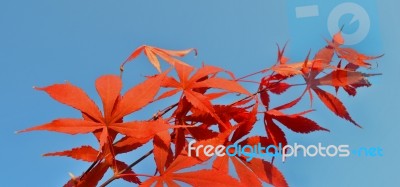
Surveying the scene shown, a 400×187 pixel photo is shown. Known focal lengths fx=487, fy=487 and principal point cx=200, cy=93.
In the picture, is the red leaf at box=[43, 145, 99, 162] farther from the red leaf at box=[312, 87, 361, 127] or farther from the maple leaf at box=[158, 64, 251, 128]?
the red leaf at box=[312, 87, 361, 127]

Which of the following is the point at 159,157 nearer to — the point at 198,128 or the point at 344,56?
A: the point at 198,128

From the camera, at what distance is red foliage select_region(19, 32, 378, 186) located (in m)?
0.33

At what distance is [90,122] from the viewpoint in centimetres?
33

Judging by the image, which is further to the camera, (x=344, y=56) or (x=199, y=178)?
(x=344, y=56)

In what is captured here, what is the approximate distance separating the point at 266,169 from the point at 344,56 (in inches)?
5.7

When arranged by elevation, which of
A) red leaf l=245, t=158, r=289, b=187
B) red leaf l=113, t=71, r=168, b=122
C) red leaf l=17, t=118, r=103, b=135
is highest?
red leaf l=113, t=71, r=168, b=122

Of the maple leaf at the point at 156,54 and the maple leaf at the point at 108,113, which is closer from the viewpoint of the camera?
the maple leaf at the point at 108,113

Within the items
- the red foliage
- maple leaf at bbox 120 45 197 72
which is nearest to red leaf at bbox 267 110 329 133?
the red foliage

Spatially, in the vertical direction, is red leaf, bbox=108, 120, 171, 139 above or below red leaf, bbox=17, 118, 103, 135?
below

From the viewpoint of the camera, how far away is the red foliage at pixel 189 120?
330mm

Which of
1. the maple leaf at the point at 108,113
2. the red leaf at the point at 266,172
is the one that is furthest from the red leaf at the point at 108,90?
the red leaf at the point at 266,172

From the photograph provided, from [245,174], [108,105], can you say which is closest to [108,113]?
[108,105]

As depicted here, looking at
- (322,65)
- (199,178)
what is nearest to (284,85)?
(322,65)

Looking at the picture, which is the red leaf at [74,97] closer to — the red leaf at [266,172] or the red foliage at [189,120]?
the red foliage at [189,120]
